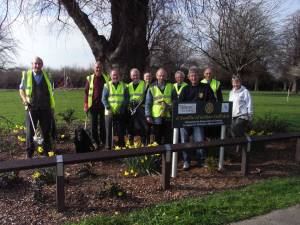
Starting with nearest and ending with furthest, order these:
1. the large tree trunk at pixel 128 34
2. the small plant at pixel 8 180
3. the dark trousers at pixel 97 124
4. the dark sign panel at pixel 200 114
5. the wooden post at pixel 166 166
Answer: the small plant at pixel 8 180 < the wooden post at pixel 166 166 < the dark sign panel at pixel 200 114 < the dark trousers at pixel 97 124 < the large tree trunk at pixel 128 34

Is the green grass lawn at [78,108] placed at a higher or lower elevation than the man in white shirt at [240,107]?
lower

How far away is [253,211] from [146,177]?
6.45 ft

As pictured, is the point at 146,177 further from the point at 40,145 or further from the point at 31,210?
the point at 40,145

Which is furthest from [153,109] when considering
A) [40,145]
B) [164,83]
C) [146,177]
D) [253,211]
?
[253,211]

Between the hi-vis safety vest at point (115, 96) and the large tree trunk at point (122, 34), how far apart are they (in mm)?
1602

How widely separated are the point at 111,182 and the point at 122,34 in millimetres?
4286

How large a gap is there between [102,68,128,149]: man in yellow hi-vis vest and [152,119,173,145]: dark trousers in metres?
0.75

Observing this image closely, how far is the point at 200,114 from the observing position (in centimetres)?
667

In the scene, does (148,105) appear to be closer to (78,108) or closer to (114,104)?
(114,104)

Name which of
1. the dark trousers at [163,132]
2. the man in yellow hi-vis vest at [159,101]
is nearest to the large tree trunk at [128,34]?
the man in yellow hi-vis vest at [159,101]

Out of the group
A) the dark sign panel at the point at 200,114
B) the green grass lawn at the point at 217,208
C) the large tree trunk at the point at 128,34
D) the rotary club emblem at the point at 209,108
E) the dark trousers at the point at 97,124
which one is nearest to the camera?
the green grass lawn at the point at 217,208

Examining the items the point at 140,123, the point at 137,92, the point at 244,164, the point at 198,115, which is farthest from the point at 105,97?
the point at 244,164

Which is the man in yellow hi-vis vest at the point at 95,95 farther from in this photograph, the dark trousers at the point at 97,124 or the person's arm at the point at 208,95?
the person's arm at the point at 208,95

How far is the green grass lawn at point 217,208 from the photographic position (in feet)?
14.9
